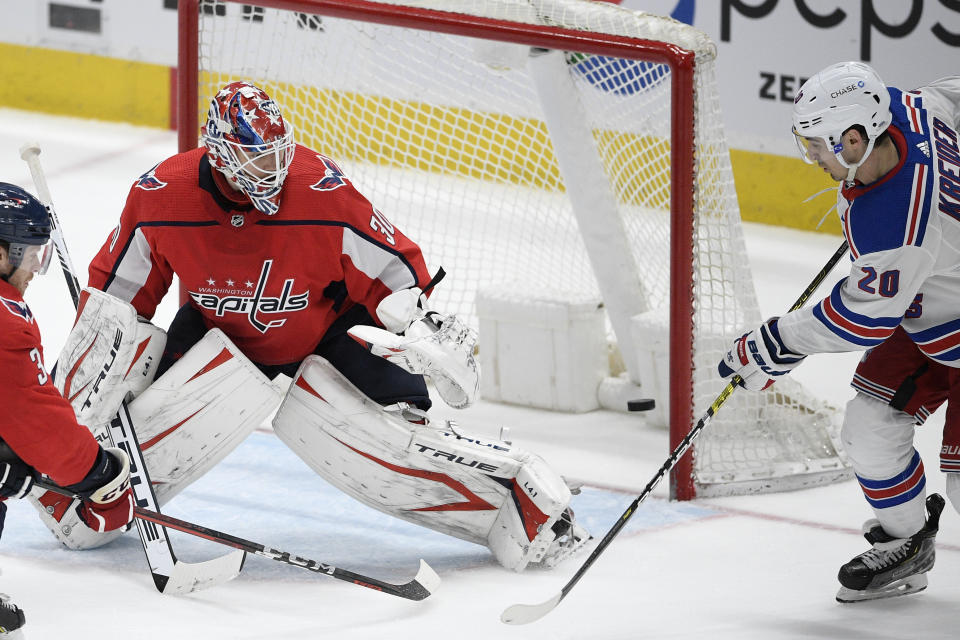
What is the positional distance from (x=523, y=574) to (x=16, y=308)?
133 centimetres

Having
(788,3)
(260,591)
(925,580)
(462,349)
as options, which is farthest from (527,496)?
(788,3)

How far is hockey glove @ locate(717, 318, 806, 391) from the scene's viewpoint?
10.2 feet

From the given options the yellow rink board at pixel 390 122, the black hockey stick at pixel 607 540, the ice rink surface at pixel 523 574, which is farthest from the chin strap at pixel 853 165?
the yellow rink board at pixel 390 122

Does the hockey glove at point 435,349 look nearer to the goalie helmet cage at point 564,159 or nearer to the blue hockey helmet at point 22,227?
the goalie helmet cage at point 564,159

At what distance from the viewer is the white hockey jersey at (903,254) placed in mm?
2902

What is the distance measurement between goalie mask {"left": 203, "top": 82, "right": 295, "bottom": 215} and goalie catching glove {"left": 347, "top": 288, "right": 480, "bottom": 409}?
1.19ft

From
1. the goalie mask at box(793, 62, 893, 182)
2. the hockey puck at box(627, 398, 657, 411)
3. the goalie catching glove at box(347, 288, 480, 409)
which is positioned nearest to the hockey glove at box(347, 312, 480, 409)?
the goalie catching glove at box(347, 288, 480, 409)

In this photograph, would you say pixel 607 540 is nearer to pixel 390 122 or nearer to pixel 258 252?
pixel 258 252

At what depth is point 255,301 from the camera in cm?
340

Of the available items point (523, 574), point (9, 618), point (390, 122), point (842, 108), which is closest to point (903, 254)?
point (842, 108)

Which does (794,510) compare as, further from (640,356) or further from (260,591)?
(260,591)

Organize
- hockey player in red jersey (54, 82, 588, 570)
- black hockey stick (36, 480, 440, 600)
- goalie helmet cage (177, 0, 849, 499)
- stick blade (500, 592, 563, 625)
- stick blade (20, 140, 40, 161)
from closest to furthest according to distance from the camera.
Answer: stick blade (500, 592, 563, 625)
black hockey stick (36, 480, 440, 600)
hockey player in red jersey (54, 82, 588, 570)
stick blade (20, 140, 40, 161)
goalie helmet cage (177, 0, 849, 499)

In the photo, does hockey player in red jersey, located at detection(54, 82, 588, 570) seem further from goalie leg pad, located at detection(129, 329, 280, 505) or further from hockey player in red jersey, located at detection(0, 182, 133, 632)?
hockey player in red jersey, located at detection(0, 182, 133, 632)

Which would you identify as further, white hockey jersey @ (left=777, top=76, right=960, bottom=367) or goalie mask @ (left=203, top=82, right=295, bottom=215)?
goalie mask @ (left=203, top=82, right=295, bottom=215)
